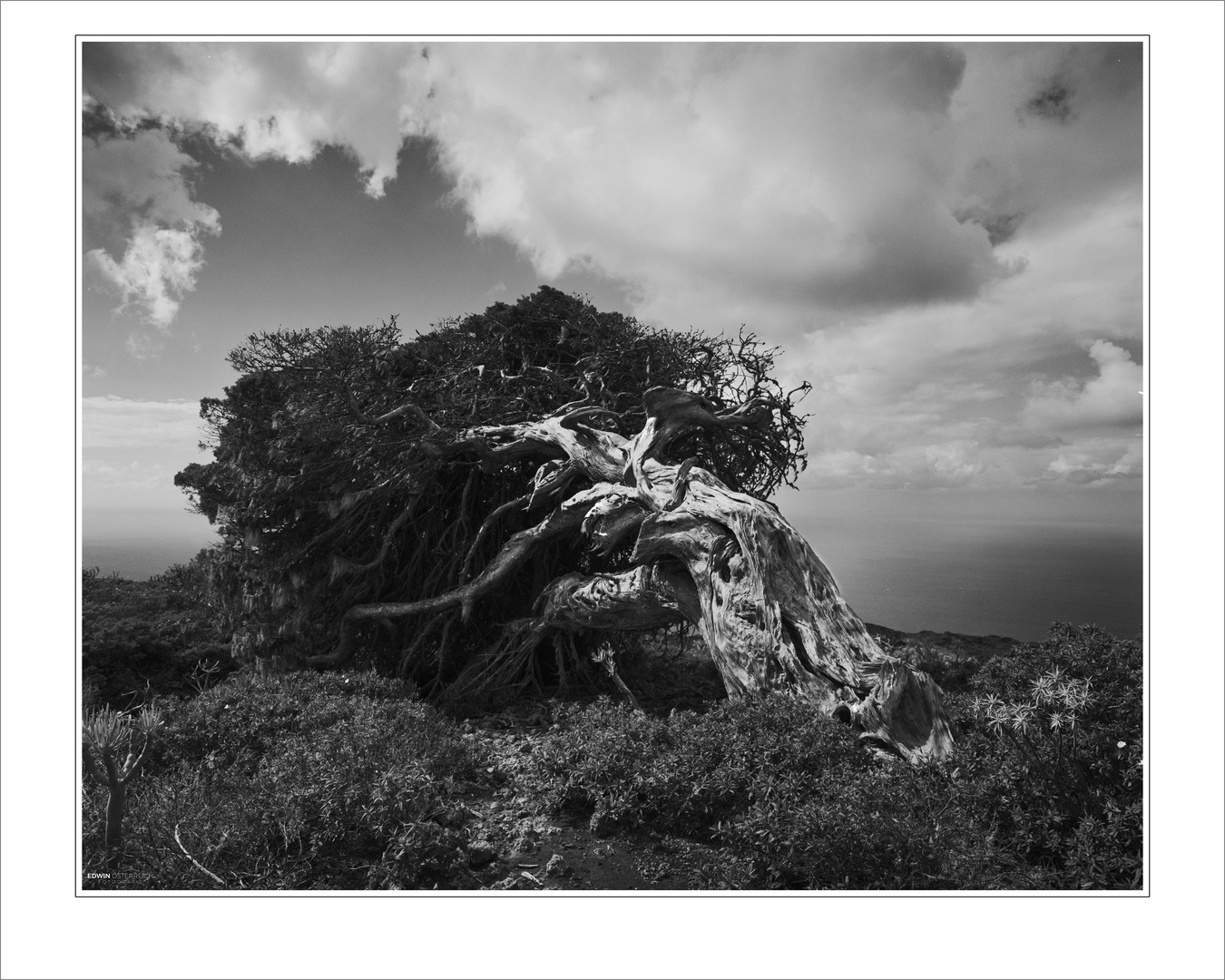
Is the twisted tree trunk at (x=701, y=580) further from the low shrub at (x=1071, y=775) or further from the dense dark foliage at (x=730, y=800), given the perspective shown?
the low shrub at (x=1071, y=775)

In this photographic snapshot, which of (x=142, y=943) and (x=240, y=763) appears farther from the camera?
(x=240, y=763)

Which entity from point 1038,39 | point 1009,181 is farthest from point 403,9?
point 1009,181

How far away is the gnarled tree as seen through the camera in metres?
6.03

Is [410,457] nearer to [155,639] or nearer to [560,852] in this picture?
[155,639]

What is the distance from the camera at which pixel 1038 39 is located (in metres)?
4.02

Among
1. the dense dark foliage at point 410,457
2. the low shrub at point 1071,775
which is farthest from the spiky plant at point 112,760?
the low shrub at point 1071,775

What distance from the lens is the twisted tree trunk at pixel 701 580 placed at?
4.93 metres

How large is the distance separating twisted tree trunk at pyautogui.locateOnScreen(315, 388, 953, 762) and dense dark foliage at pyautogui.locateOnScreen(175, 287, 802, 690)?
40 cm

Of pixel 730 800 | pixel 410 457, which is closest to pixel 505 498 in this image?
pixel 410 457

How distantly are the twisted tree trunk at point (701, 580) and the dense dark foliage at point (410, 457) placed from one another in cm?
40

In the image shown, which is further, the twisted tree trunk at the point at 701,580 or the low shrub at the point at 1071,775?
the twisted tree trunk at the point at 701,580
